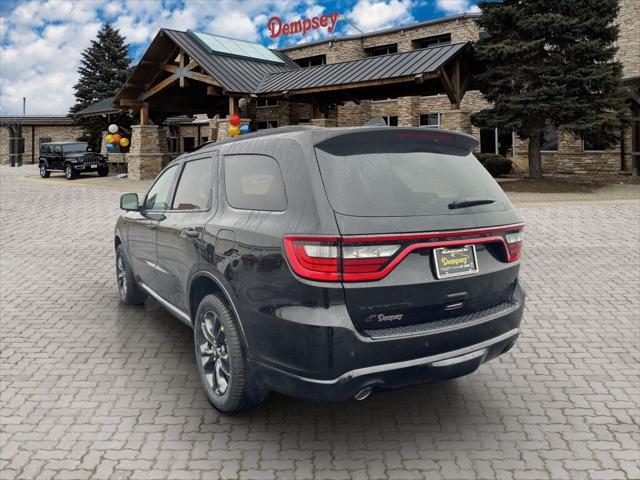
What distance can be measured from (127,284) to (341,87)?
16756mm

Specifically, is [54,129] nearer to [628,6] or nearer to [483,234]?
[628,6]

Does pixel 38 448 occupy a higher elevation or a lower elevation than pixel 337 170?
lower

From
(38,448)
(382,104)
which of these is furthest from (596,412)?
(382,104)

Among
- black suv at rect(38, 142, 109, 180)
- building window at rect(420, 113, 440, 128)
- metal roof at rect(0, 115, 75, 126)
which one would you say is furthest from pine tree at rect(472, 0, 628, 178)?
metal roof at rect(0, 115, 75, 126)

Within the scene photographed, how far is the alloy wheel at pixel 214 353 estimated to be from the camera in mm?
3990

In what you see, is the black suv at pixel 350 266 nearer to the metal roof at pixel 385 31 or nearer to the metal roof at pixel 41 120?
the metal roof at pixel 385 31

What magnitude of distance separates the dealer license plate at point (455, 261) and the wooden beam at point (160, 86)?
24772 mm

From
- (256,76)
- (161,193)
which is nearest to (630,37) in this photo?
(256,76)

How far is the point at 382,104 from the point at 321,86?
14788 millimetres

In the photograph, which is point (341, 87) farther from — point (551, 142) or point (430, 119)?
point (430, 119)

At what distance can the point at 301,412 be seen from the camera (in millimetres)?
4137

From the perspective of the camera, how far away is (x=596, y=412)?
410cm

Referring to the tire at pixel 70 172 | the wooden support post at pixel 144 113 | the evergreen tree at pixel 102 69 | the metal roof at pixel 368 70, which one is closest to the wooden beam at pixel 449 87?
the metal roof at pixel 368 70

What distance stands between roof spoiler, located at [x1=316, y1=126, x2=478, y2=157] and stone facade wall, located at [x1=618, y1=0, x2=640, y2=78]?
97.6 feet
